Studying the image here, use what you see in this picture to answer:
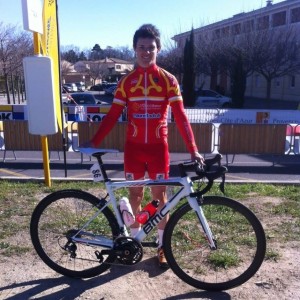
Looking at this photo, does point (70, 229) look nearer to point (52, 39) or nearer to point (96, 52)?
point (52, 39)

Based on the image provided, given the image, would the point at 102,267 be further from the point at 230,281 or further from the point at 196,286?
the point at 230,281

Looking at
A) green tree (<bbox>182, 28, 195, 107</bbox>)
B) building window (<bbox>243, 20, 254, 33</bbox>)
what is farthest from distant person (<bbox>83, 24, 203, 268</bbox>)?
building window (<bbox>243, 20, 254, 33</bbox>)

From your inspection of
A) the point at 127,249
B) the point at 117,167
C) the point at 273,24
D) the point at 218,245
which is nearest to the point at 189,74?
the point at 273,24

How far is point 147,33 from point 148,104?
1.90 ft

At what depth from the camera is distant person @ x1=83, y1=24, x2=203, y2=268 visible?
3.26 meters

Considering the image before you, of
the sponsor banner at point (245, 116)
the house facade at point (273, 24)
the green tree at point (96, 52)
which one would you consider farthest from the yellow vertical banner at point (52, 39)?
the green tree at point (96, 52)

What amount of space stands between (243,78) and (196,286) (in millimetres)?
28972

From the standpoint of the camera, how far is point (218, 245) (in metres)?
3.41

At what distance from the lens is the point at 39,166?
9.71 m

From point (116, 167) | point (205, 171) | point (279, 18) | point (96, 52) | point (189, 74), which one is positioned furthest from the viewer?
point (96, 52)

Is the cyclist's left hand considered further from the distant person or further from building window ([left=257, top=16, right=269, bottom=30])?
building window ([left=257, top=16, right=269, bottom=30])

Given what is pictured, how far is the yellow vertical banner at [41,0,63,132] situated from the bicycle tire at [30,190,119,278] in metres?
2.79

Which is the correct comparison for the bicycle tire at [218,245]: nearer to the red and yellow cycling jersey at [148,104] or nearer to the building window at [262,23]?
the red and yellow cycling jersey at [148,104]

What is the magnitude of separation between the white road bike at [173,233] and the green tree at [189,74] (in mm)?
28422
